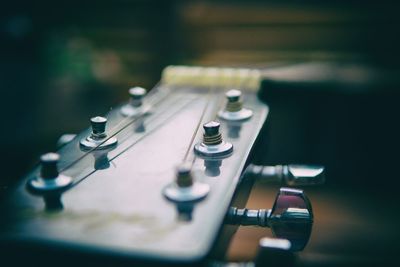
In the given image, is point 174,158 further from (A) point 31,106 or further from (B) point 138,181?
(A) point 31,106

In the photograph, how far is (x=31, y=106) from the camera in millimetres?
4312

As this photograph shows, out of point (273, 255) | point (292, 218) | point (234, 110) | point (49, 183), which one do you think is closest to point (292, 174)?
point (292, 218)

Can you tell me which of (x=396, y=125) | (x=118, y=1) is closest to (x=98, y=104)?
(x=118, y=1)

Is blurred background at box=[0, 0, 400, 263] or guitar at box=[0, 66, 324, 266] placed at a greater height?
guitar at box=[0, 66, 324, 266]

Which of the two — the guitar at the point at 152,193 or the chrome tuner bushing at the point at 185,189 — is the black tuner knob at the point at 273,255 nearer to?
the guitar at the point at 152,193

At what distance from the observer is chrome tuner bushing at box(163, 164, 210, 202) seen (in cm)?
84

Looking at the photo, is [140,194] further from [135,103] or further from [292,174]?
[135,103]

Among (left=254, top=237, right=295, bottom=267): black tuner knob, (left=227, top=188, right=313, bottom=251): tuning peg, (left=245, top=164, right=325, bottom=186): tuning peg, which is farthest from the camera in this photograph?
(left=245, top=164, right=325, bottom=186): tuning peg

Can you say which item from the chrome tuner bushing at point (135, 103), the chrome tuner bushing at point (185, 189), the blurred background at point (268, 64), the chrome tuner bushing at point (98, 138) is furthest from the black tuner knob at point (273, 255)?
the blurred background at point (268, 64)

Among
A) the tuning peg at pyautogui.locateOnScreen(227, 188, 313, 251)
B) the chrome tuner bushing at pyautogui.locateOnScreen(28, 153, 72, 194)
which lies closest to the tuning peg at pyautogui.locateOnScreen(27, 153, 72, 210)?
the chrome tuner bushing at pyautogui.locateOnScreen(28, 153, 72, 194)

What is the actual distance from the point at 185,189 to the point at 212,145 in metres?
0.21

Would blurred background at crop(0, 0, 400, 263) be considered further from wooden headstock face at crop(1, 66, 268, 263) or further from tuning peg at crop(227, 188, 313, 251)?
tuning peg at crop(227, 188, 313, 251)

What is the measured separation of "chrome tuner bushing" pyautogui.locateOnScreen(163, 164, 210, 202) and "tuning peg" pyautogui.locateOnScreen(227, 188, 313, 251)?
10 cm

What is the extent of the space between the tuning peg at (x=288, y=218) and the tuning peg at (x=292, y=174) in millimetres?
108
